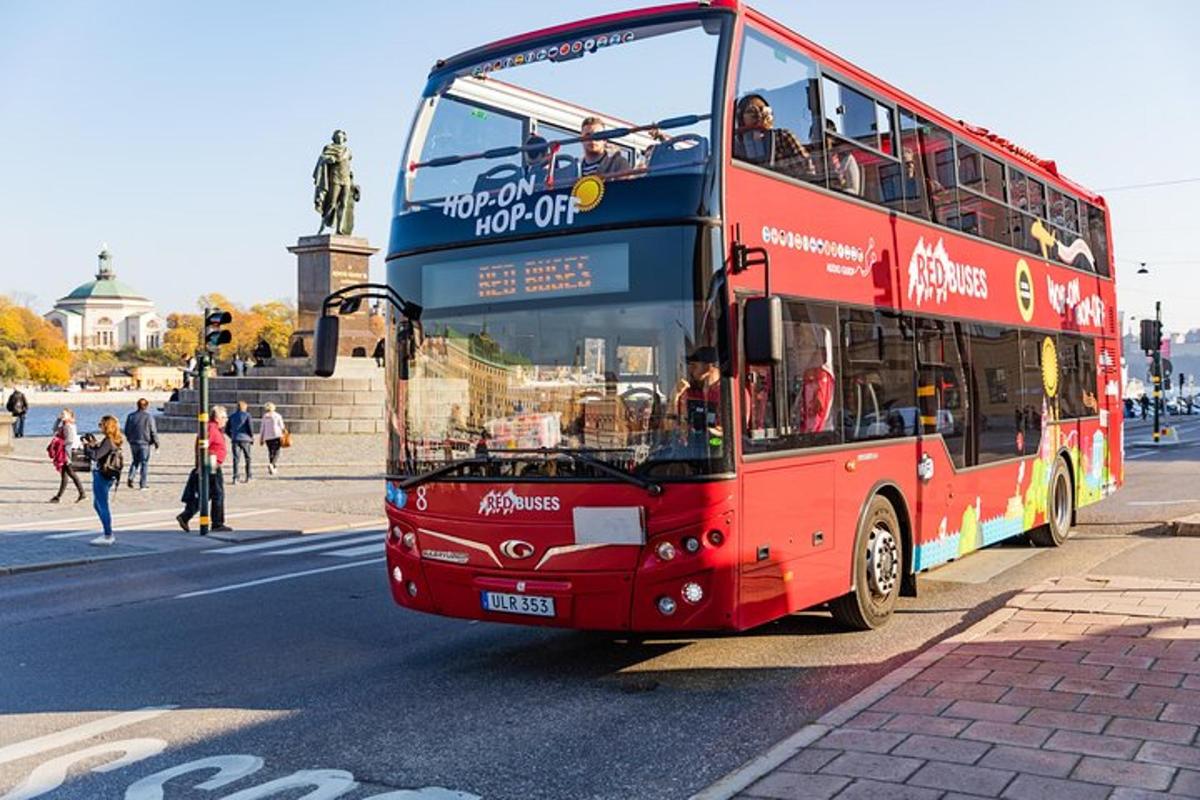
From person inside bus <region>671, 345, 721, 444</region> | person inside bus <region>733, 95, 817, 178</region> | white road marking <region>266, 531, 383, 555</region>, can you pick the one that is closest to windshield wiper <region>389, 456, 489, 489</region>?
person inside bus <region>671, 345, 721, 444</region>

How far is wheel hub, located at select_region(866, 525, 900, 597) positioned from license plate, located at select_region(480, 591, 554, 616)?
2.67 meters

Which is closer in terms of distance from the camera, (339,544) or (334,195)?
(339,544)

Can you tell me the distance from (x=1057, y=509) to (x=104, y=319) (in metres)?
196

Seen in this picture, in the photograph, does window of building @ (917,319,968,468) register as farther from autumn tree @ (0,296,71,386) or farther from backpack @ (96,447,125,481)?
autumn tree @ (0,296,71,386)

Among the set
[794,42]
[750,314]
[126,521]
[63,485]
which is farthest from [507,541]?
[63,485]

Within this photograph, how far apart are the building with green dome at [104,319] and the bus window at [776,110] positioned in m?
191

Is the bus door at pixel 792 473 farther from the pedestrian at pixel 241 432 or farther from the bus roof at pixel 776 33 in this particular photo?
the pedestrian at pixel 241 432

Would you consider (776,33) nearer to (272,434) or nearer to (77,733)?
(77,733)

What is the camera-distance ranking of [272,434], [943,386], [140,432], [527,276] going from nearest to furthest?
1. [527,276]
2. [943,386]
3. [140,432]
4. [272,434]

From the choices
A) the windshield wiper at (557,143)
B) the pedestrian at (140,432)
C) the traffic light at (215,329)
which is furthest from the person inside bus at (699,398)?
the pedestrian at (140,432)

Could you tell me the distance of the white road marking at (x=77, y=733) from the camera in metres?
6.24

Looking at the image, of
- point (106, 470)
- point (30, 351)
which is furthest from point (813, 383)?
point (30, 351)

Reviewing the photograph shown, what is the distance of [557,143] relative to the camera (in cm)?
772

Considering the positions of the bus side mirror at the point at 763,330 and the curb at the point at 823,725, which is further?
the bus side mirror at the point at 763,330
